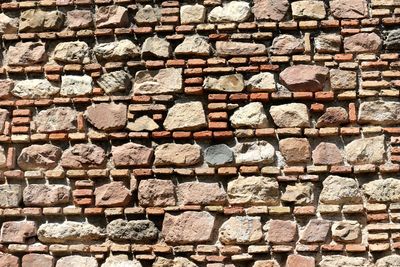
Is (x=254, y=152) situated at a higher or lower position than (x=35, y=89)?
lower

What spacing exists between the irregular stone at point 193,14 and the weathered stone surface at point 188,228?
122 cm

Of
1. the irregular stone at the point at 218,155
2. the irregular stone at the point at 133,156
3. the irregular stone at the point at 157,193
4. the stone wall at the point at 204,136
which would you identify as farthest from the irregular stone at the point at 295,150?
the irregular stone at the point at 133,156

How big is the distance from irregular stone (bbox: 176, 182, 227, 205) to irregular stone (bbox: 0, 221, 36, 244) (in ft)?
2.99

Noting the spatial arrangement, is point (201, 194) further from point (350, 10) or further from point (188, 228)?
point (350, 10)

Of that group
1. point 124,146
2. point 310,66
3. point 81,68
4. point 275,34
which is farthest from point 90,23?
point 310,66

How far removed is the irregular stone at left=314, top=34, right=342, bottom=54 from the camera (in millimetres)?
3816

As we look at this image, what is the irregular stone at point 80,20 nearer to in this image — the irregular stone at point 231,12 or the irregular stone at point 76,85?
the irregular stone at point 76,85

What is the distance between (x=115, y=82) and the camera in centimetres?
388

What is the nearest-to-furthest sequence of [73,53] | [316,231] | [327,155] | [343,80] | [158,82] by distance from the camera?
[316,231]
[327,155]
[343,80]
[158,82]
[73,53]

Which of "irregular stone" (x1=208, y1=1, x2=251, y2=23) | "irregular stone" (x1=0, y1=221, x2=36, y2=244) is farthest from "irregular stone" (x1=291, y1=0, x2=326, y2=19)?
"irregular stone" (x1=0, y1=221, x2=36, y2=244)

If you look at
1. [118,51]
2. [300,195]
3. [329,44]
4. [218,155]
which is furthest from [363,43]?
[118,51]

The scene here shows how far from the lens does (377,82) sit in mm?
3732

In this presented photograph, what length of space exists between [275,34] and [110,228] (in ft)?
5.12

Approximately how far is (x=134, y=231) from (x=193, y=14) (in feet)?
4.63
